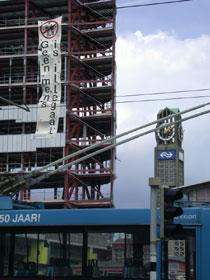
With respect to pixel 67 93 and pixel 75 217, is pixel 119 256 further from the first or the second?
pixel 67 93

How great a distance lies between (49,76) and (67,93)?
334cm

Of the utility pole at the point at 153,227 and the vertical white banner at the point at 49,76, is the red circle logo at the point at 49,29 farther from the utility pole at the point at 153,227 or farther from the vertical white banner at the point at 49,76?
the utility pole at the point at 153,227

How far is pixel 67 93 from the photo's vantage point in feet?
299

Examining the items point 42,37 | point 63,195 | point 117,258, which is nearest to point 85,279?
point 117,258

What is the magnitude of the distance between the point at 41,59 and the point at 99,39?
34.4 ft

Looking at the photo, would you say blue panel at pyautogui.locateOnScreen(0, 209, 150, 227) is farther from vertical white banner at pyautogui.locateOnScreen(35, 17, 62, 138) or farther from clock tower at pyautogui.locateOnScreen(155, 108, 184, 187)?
clock tower at pyautogui.locateOnScreen(155, 108, 184, 187)

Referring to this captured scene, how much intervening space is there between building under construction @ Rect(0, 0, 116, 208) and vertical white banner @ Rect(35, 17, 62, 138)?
128 cm

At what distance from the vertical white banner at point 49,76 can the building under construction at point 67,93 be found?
1275 millimetres

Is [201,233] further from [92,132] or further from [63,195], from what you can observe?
[92,132]

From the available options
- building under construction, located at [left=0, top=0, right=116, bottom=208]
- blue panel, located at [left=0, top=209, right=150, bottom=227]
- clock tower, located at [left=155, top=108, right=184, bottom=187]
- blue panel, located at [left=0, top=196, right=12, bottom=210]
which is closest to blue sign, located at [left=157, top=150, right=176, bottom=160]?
clock tower, located at [left=155, top=108, right=184, bottom=187]

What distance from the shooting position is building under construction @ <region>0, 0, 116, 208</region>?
89.4 meters

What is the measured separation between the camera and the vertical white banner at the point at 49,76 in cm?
8838

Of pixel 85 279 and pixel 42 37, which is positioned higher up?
pixel 42 37

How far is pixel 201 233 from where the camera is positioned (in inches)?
617
